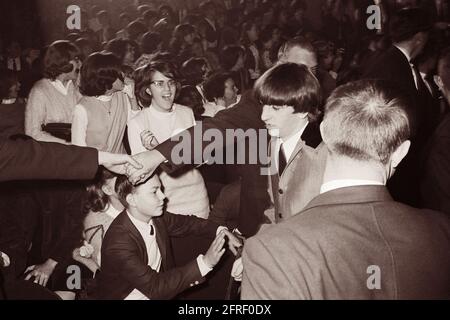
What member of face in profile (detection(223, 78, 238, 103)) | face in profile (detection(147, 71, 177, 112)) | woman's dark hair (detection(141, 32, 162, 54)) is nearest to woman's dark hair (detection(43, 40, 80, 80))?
woman's dark hair (detection(141, 32, 162, 54))

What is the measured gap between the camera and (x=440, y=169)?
192cm

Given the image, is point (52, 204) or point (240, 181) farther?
point (52, 204)

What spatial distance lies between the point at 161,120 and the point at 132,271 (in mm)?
636

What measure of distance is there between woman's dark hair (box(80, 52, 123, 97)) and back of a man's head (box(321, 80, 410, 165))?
4.52 ft

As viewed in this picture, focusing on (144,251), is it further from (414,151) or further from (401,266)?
(414,151)

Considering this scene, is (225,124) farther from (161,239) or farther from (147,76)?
(161,239)

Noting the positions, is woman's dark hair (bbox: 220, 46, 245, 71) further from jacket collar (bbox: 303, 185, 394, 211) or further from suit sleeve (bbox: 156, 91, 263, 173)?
jacket collar (bbox: 303, 185, 394, 211)

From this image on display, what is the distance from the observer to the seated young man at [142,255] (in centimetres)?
188

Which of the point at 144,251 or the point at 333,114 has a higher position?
the point at 333,114

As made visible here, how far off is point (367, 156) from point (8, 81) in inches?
74.1

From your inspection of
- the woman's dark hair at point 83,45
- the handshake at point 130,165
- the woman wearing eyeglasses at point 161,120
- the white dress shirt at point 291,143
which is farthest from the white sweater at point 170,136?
the white dress shirt at point 291,143

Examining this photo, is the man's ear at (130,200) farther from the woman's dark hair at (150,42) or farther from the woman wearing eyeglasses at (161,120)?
the woman's dark hair at (150,42)
